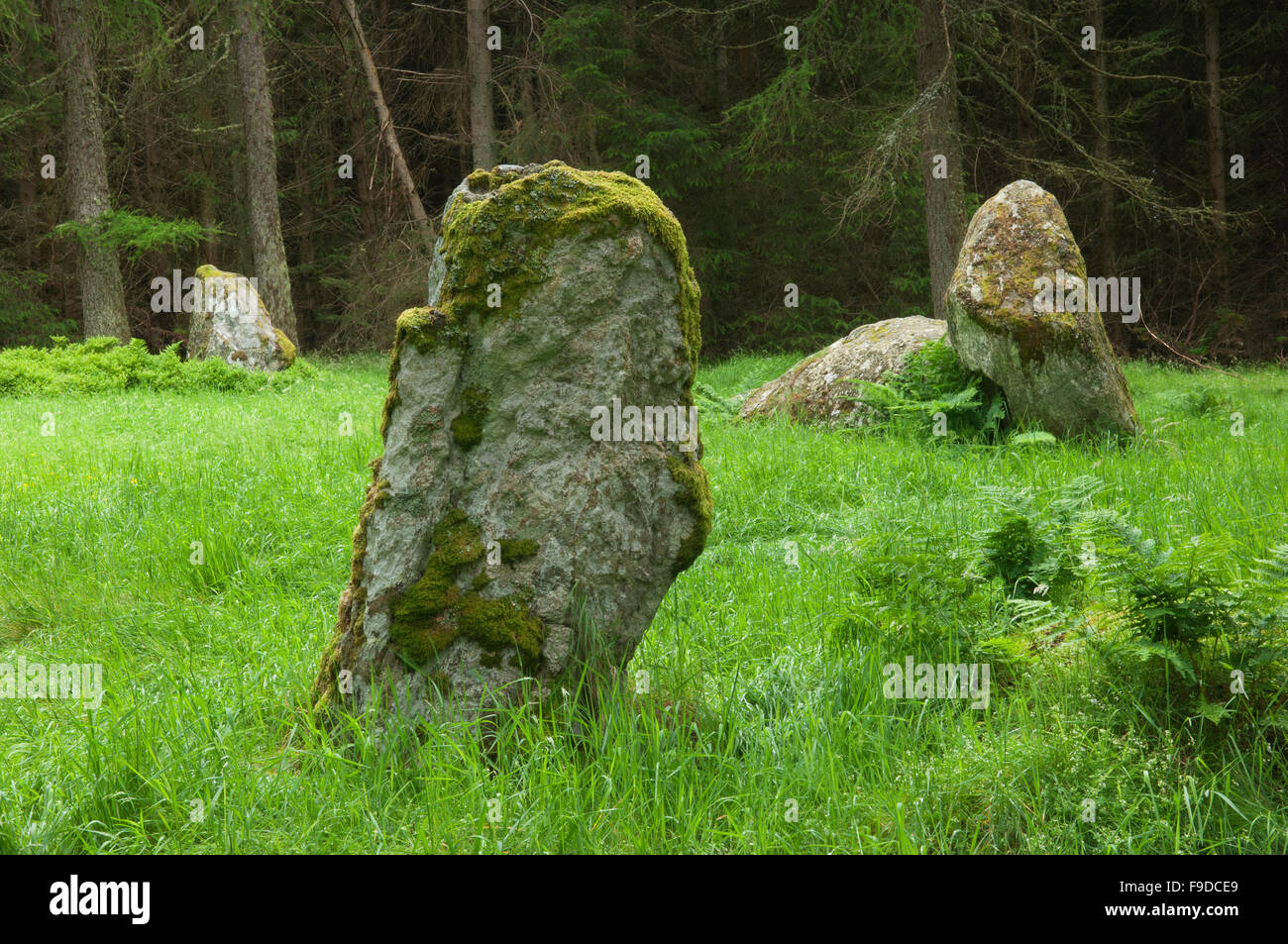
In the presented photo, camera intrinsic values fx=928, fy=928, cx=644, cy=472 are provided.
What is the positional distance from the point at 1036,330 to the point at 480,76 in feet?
49.3

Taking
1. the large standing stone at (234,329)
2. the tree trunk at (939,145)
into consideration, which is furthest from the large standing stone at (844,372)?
the large standing stone at (234,329)

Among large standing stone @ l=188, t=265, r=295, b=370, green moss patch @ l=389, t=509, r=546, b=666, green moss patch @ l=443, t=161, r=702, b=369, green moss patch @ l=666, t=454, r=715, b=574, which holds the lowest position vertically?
green moss patch @ l=389, t=509, r=546, b=666

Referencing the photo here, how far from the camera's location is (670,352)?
135 inches

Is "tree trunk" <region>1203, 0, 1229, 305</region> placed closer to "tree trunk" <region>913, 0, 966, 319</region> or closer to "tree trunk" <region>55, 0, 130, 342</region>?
"tree trunk" <region>913, 0, 966, 319</region>

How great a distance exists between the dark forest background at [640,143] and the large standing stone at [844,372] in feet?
17.1

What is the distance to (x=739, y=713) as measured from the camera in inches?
132

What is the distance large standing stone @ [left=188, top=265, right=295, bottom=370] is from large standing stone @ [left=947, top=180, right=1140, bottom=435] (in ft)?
38.6

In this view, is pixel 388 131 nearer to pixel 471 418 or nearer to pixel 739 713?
pixel 471 418

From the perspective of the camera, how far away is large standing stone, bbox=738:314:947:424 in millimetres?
9586

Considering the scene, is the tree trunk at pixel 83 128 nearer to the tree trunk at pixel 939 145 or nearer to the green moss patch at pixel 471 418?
the tree trunk at pixel 939 145

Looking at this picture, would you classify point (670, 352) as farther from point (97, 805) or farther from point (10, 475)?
point (10, 475)

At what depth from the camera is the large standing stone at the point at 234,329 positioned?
1566 cm

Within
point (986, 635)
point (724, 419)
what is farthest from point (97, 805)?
point (724, 419)

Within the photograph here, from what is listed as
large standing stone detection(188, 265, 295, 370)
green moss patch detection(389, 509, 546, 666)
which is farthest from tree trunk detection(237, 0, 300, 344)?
green moss patch detection(389, 509, 546, 666)
